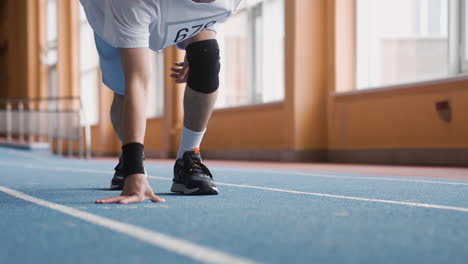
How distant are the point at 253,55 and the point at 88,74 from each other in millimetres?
6865

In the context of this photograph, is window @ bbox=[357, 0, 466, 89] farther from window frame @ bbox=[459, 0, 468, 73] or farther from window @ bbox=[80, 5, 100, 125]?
window @ bbox=[80, 5, 100, 125]

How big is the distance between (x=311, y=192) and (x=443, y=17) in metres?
4.17

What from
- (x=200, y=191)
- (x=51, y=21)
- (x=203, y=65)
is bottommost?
(x=200, y=191)

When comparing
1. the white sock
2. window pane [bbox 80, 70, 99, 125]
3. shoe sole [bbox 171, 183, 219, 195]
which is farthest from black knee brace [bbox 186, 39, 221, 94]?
window pane [bbox 80, 70, 99, 125]

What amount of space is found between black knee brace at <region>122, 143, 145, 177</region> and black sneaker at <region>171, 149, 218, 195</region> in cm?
36

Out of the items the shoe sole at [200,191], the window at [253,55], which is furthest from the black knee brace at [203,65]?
the window at [253,55]

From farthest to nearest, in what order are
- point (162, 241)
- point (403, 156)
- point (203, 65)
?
point (403, 156)
point (203, 65)
point (162, 241)

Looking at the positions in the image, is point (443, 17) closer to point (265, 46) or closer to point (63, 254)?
point (265, 46)

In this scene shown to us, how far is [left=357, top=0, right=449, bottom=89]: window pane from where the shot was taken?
6031 mm

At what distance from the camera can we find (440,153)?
18.3ft

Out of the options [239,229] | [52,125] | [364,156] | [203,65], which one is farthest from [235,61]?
[239,229]

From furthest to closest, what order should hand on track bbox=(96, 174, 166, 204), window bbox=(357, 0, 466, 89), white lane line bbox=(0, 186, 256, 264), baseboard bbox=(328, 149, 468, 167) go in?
window bbox=(357, 0, 466, 89)
baseboard bbox=(328, 149, 468, 167)
hand on track bbox=(96, 174, 166, 204)
white lane line bbox=(0, 186, 256, 264)

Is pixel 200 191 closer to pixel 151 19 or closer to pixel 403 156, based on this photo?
pixel 151 19

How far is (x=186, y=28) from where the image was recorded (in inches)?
86.3
